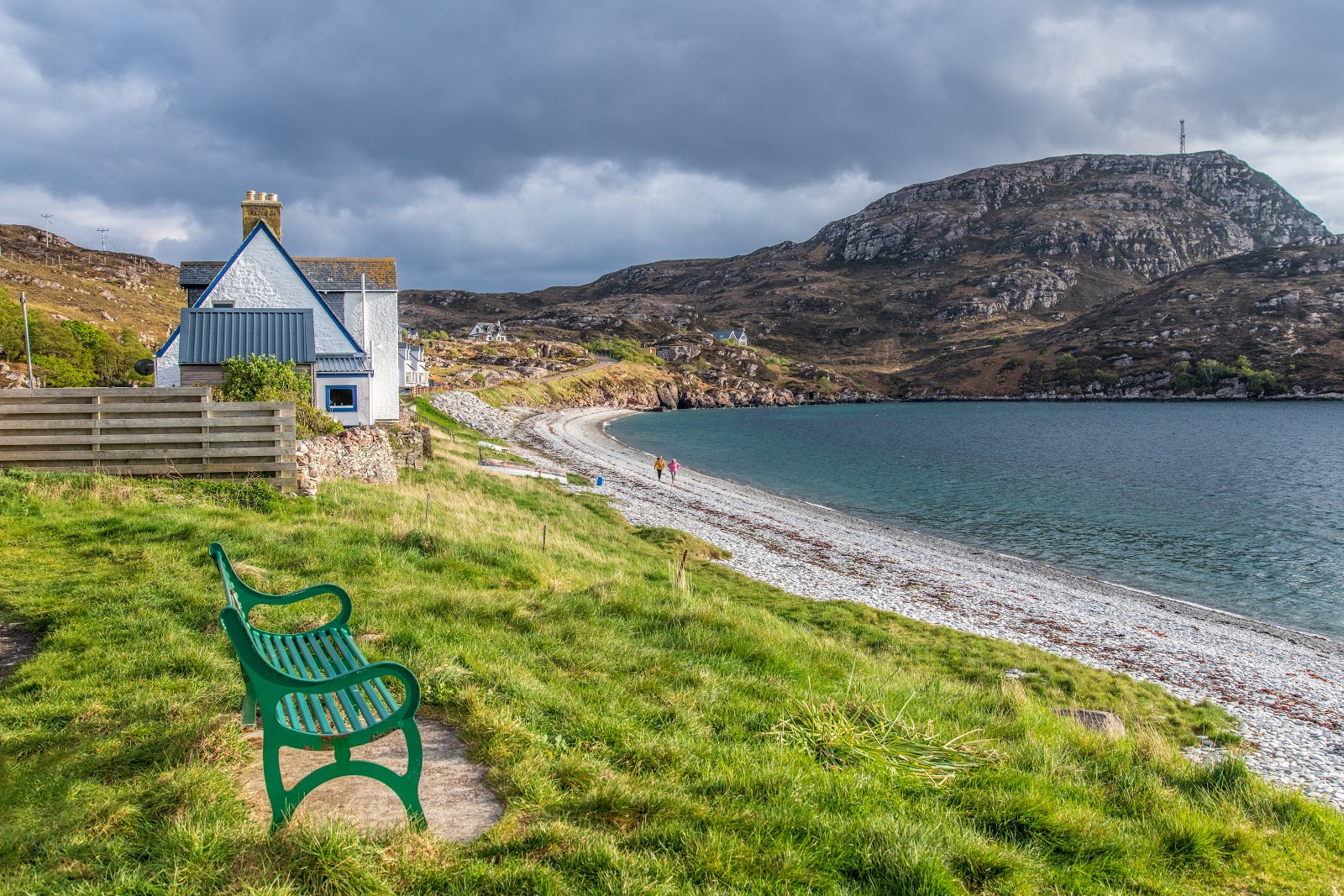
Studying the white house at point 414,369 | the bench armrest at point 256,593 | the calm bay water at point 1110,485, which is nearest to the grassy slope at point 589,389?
the white house at point 414,369

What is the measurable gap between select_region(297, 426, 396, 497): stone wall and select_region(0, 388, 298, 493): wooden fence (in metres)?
1.08

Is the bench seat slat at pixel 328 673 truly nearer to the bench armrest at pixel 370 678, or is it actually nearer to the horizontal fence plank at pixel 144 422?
the bench armrest at pixel 370 678

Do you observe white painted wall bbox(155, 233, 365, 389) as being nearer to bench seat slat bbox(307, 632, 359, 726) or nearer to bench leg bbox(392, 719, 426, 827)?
bench seat slat bbox(307, 632, 359, 726)

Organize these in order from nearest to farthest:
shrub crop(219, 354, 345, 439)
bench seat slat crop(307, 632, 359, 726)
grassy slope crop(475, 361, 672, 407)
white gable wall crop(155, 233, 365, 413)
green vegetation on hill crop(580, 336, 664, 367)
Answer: bench seat slat crop(307, 632, 359, 726) < shrub crop(219, 354, 345, 439) < white gable wall crop(155, 233, 365, 413) < grassy slope crop(475, 361, 672, 407) < green vegetation on hill crop(580, 336, 664, 367)

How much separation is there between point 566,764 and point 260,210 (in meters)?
27.2

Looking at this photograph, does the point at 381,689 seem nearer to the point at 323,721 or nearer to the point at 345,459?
the point at 323,721

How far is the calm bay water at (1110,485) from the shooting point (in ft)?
94.6

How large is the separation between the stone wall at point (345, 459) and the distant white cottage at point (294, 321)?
328 centimetres

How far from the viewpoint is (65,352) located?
56531 millimetres

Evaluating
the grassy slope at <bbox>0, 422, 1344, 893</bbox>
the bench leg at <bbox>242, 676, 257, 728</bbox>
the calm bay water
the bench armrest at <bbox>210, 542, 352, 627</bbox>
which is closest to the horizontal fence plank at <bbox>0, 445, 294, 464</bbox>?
the grassy slope at <bbox>0, 422, 1344, 893</bbox>

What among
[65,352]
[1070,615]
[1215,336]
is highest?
[1215,336]

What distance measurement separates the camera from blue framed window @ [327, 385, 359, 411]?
2667cm

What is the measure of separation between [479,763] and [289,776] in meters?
1.26

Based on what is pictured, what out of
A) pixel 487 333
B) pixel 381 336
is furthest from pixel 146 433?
pixel 487 333
